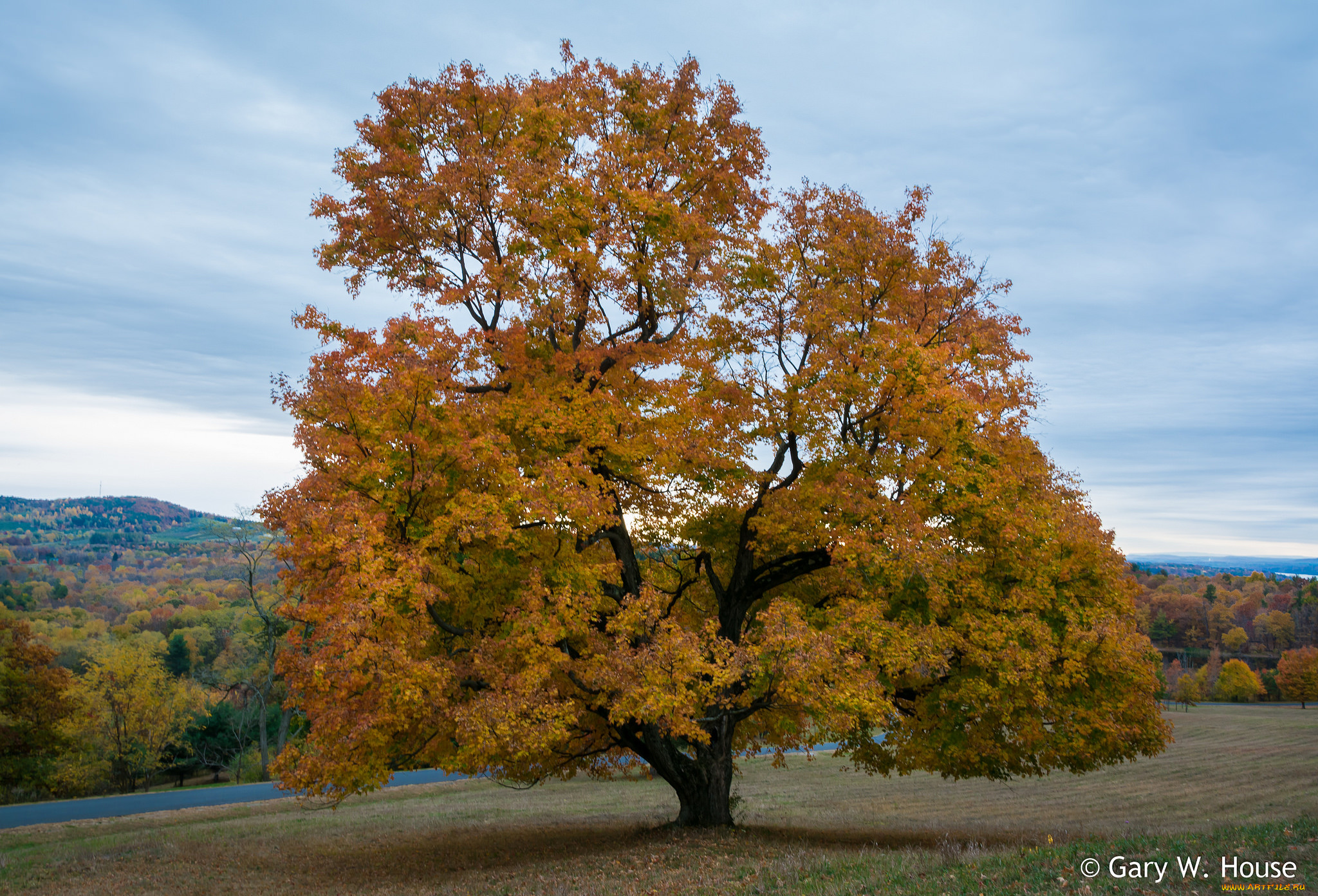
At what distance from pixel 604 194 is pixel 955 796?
30.0 metres

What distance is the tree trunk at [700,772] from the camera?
16.7 metres

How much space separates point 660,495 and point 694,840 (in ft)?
22.6

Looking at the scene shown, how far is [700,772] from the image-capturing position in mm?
16906

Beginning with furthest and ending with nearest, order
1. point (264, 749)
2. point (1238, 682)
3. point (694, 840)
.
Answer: point (1238, 682) → point (264, 749) → point (694, 840)

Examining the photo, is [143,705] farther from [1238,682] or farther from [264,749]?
[1238,682]

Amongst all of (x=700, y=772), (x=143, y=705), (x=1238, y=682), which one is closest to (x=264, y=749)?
(x=143, y=705)

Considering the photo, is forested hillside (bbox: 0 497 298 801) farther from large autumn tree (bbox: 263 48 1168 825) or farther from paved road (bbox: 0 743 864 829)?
large autumn tree (bbox: 263 48 1168 825)

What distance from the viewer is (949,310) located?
1784 cm

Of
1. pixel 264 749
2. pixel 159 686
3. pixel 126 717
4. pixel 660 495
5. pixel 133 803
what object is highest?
pixel 660 495

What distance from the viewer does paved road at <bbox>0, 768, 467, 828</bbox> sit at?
88.4ft

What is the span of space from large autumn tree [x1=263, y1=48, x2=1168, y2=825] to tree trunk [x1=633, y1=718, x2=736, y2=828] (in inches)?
2.7

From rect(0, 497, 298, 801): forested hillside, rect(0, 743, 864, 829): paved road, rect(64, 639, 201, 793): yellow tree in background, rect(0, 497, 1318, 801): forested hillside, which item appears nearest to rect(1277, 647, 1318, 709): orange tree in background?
rect(0, 497, 1318, 801): forested hillside

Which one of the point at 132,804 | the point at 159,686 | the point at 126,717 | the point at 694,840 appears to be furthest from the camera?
the point at 159,686

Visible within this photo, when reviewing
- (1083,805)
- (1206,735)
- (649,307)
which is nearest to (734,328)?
(649,307)
